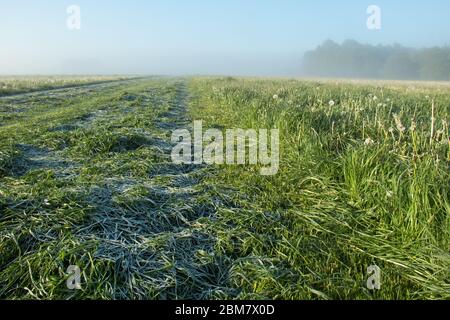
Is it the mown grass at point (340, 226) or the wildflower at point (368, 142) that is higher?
the wildflower at point (368, 142)

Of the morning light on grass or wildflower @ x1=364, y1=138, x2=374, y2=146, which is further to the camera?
wildflower @ x1=364, y1=138, x2=374, y2=146

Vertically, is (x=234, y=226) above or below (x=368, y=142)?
below

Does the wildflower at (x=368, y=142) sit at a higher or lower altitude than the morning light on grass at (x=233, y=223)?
higher

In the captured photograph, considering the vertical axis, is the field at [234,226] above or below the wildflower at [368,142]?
below

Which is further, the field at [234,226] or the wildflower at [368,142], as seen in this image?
the wildflower at [368,142]

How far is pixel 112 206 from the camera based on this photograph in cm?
455

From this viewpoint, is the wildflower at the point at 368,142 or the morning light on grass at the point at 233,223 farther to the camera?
the wildflower at the point at 368,142

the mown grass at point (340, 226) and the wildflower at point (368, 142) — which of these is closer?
the mown grass at point (340, 226)

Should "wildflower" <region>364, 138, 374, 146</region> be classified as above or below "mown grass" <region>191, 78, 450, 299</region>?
above

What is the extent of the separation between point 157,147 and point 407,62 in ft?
736

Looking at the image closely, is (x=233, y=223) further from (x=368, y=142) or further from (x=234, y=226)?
(x=368, y=142)

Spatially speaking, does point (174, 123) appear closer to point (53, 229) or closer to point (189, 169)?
point (189, 169)

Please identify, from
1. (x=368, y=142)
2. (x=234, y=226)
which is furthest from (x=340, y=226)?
(x=368, y=142)
